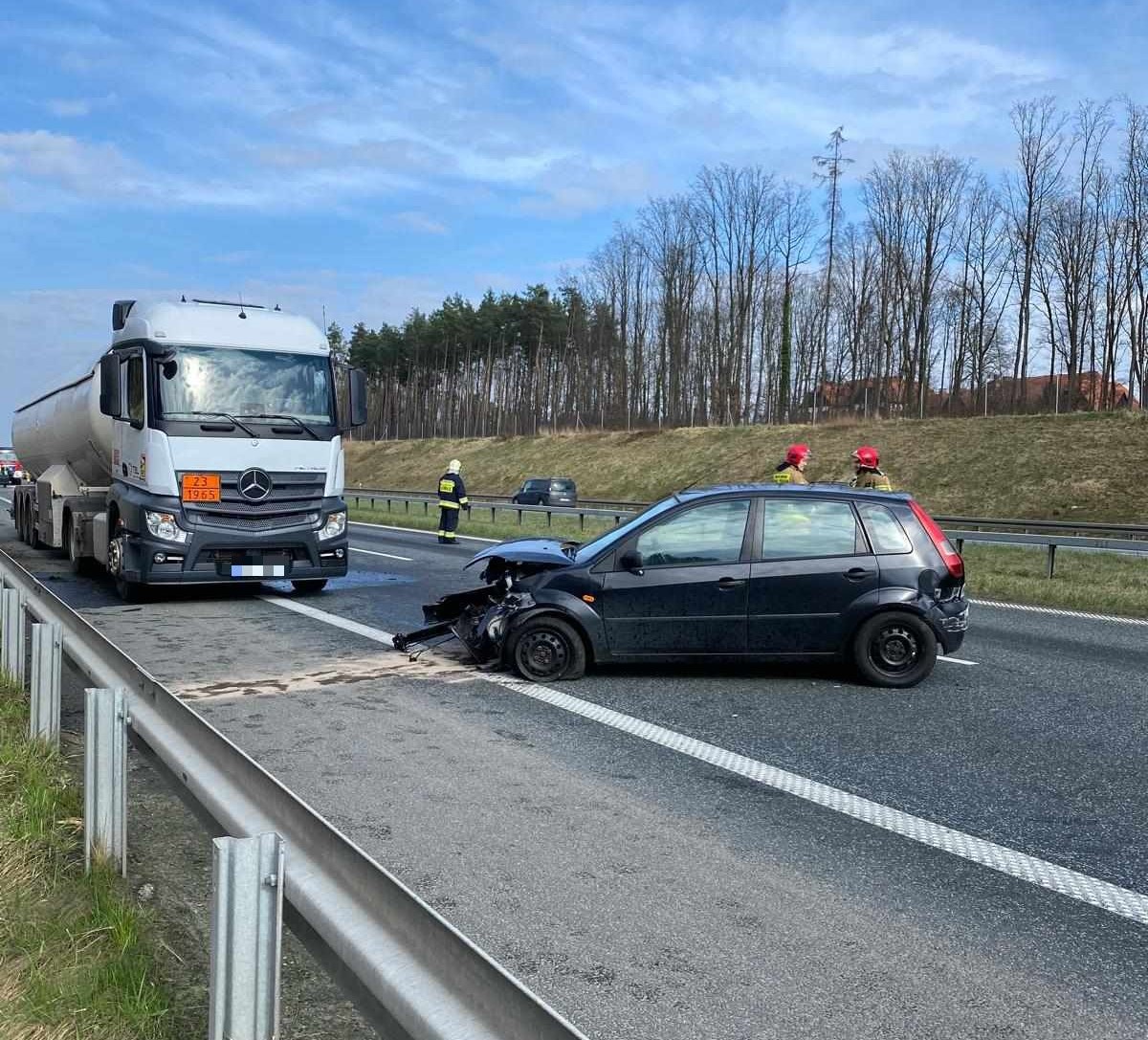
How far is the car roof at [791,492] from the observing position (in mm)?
7938

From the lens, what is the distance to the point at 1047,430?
37562mm

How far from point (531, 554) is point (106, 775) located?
470cm

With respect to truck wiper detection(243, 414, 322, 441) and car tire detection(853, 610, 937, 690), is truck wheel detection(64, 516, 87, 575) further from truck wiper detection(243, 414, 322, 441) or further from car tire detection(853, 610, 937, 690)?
car tire detection(853, 610, 937, 690)

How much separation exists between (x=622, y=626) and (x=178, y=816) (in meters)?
3.63

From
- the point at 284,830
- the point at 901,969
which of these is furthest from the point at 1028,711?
the point at 284,830

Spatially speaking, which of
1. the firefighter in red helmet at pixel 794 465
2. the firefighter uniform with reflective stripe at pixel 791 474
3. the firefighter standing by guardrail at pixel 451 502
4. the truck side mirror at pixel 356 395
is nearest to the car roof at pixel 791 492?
the firefighter uniform with reflective stripe at pixel 791 474

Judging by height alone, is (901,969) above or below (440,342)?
below

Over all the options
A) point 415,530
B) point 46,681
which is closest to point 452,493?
point 415,530

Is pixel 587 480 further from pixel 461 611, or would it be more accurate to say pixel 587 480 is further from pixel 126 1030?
pixel 126 1030

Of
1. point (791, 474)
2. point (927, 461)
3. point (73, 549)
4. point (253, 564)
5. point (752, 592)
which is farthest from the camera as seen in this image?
point (927, 461)

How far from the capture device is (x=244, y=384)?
12008 mm

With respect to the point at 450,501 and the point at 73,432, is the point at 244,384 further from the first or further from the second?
the point at 450,501

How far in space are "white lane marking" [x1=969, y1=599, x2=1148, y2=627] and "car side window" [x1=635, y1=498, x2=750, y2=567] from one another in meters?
6.03

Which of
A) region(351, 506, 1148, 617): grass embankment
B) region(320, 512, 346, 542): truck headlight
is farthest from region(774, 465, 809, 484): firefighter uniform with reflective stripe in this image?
region(320, 512, 346, 542): truck headlight
